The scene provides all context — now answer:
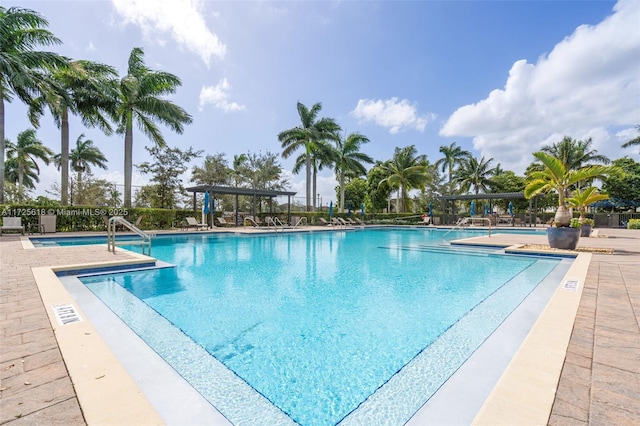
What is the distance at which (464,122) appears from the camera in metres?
23.7

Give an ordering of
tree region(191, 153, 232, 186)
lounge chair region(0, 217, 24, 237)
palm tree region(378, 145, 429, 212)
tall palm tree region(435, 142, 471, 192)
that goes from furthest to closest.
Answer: tall palm tree region(435, 142, 471, 192) → palm tree region(378, 145, 429, 212) → tree region(191, 153, 232, 186) → lounge chair region(0, 217, 24, 237)

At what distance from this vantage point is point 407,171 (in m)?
29.0

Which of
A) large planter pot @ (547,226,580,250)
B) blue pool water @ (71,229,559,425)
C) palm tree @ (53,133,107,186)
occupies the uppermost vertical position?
palm tree @ (53,133,107,186)

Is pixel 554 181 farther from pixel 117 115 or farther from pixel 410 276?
pixel 117 115

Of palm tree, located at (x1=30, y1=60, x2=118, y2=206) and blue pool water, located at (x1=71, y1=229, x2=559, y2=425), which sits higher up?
palm tree, located at (x1=30, y1=60, x2=118, y2=206)

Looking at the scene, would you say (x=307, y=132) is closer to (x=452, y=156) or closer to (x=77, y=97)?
(x=77, y=97)

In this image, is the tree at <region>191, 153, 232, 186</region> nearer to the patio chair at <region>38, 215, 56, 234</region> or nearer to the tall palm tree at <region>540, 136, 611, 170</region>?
the patio chair at <region>38, 215, 56, 234</region>

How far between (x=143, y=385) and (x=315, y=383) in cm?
121

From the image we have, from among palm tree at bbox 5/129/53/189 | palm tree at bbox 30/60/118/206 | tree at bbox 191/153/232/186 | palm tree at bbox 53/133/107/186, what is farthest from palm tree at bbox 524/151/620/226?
palm tree at bbox 5/129/53/189

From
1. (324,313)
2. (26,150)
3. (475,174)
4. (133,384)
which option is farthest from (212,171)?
(475,174)

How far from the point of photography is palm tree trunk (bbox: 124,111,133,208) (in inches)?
666

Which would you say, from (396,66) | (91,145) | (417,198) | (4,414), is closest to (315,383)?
(4,414)

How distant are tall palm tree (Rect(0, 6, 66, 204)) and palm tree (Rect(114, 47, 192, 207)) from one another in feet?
10.5

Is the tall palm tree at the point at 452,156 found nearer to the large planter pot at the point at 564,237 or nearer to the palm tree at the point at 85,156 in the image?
the large planter pot at the point at 564,237
